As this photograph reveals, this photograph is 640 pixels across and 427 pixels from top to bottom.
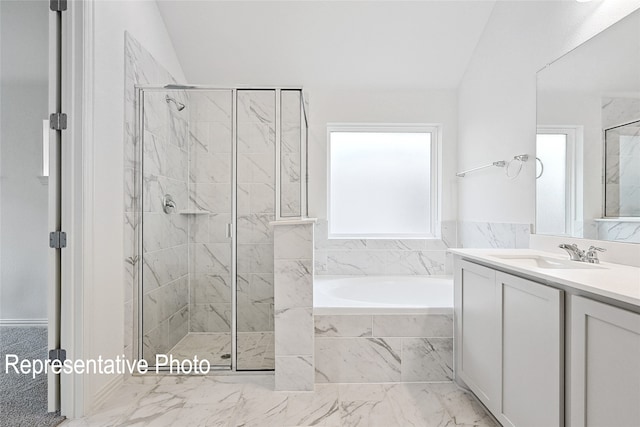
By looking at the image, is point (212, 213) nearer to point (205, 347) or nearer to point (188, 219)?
point (188, 219)

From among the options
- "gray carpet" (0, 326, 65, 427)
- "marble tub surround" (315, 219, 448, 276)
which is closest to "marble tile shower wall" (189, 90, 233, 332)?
"gray carpet" (0, 326, 65, 427)

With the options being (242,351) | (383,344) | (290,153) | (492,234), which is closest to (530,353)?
(383,344)

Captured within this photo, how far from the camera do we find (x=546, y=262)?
186cm

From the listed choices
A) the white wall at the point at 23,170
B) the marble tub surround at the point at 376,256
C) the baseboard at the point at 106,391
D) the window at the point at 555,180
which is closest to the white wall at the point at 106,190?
the baseboard at the point at 106,391

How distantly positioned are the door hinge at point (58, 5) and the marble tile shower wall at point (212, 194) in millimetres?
764

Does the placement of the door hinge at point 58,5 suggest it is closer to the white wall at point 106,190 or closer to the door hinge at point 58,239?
the white wall at point 106,190

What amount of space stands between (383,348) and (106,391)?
158cm

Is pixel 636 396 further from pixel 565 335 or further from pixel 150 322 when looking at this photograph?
pixel 150 322

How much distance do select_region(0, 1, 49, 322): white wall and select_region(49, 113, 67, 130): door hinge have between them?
1.61 m

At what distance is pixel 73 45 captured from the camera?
1778 mm

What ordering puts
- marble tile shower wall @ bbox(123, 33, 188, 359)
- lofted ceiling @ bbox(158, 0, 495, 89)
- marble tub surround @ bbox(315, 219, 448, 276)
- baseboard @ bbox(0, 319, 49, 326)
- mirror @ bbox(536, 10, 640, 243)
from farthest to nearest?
marble tub surround @ bbox(315, 219, 448, 276) → baseboard @ bbox(0, 319, 49, 326) → lofted ceiling @ bbox(158, 0, 495, 89) → marble tile shower wall @ bbox(123, 33, 188, 359) → mirror @ bbox(536, 10, 640, 243)

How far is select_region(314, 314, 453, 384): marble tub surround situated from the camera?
2.15 m

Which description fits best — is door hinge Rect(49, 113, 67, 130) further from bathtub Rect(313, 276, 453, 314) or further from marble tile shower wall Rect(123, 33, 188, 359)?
bathtub Rect(313, 276, 453, 314)

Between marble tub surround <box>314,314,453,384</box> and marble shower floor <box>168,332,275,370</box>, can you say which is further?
marble shower floor <box>168,332,275,370</box>
